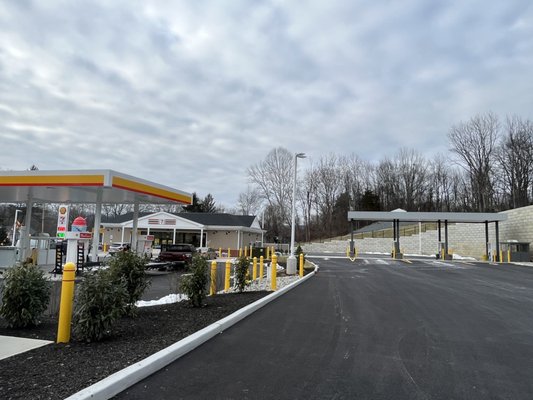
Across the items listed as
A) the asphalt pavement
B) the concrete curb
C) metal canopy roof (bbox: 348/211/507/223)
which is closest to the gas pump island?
the asphalt pavement

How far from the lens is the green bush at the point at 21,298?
22.0 ft

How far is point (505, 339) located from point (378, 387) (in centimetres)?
401

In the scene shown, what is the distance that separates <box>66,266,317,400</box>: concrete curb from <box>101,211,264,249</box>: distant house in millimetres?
34485

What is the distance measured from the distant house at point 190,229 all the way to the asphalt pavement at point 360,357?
1283 inches

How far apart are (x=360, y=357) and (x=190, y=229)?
124ft

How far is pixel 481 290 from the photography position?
1523 cm

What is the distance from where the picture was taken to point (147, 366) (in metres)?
4.91

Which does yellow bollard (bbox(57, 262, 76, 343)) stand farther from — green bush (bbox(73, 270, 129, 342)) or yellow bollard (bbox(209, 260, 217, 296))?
yellow bollard (bbox(209, 260, 217, 296))

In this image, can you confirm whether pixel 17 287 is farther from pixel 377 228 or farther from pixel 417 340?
pixel 377 228

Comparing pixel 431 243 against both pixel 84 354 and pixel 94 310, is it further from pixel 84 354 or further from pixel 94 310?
pixel 84 354

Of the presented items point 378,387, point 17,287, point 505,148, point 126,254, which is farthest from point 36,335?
point 505,148

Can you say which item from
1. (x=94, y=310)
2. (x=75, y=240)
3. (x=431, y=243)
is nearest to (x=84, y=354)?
(x=94, y=310)

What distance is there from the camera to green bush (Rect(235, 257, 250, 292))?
12.2m

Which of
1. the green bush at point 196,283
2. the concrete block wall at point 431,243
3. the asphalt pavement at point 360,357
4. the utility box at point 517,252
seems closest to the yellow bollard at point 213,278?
the green bush at point 196,283
